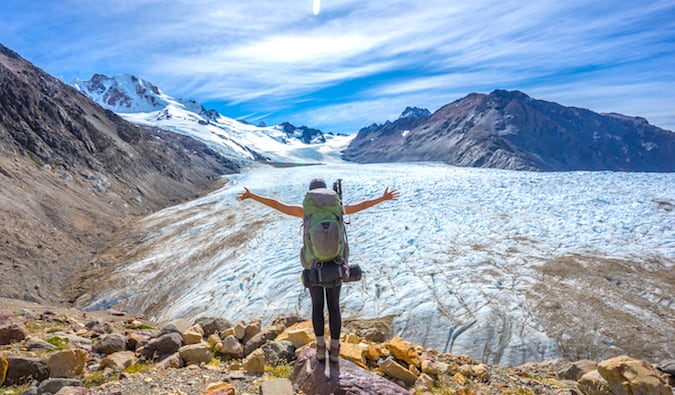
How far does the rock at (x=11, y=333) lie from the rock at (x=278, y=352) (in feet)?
15.3

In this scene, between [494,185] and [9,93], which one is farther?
[9,93]

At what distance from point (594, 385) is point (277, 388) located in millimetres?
4870

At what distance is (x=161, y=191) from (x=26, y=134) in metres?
13.6

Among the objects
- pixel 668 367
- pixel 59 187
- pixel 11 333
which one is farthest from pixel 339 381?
pixel 59 187

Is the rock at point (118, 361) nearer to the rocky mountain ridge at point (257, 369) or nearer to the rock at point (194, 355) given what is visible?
the rocky mountain ridge at point (257, 369)

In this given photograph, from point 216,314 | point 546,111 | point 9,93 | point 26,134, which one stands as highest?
point 546,111

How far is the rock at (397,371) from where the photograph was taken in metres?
5.71

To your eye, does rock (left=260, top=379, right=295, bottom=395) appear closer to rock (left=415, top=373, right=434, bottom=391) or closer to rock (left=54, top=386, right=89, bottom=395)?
rock (left=415, top=373, right=434, bottom=391)

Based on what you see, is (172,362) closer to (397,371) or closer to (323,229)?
(397,371)

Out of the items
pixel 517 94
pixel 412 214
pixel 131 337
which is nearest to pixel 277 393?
pixel 131 337

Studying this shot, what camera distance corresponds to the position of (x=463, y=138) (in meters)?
149

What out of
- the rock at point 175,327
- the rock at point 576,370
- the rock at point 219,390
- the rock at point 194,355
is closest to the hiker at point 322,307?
the rock at point 219,390

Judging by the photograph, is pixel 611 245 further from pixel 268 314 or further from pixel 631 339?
pixel 268 314

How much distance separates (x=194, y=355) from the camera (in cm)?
634
